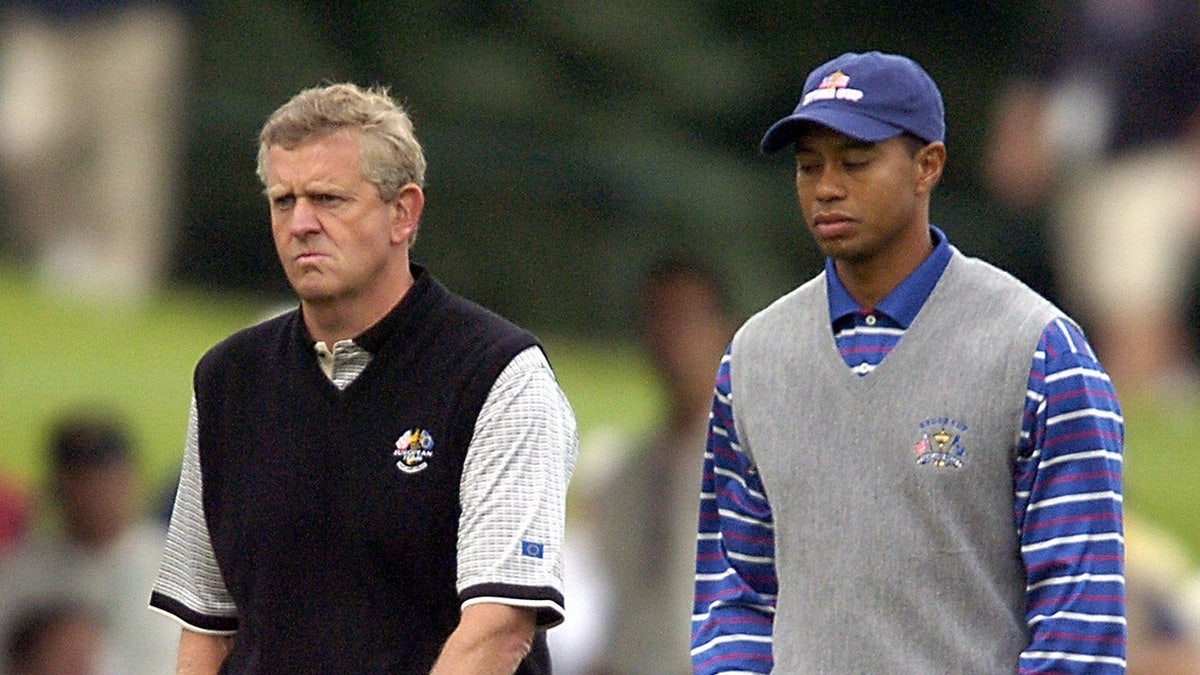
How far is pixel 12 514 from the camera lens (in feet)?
24.5

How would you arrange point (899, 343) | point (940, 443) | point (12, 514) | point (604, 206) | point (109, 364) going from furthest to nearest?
point (604, 206) < point (109, 364) < point (12, 514) < point (899, 343) < point (940, 443)

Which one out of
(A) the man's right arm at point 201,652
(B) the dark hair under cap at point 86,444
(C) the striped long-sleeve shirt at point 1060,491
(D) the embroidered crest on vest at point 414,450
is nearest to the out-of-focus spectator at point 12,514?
(B) the dark hair under cap at point 86,444

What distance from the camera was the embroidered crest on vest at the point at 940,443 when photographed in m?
3.69

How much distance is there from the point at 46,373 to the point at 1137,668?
11.2ft

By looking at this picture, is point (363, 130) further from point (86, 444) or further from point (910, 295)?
point (86, 444)

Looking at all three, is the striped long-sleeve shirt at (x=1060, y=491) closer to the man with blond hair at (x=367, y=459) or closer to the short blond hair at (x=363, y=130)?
the man with blond hair at (x=367, y=459)

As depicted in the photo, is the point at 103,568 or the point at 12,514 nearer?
the point at 103,568

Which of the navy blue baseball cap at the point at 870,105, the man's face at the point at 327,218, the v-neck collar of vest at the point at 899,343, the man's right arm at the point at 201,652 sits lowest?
the man's right arm at the point at 201,652

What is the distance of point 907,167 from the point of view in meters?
3.82

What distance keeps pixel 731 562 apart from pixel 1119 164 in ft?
18.6

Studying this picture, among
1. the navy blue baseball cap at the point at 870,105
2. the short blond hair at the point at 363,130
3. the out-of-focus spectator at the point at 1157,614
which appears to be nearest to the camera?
the navy blue baseball cap at the point at 870,105

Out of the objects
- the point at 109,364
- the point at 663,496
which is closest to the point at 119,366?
the point at 109,364

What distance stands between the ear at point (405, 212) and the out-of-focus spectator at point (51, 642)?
11.6 feet

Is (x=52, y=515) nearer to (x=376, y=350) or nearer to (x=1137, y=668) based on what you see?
(x=1137, y=668)
